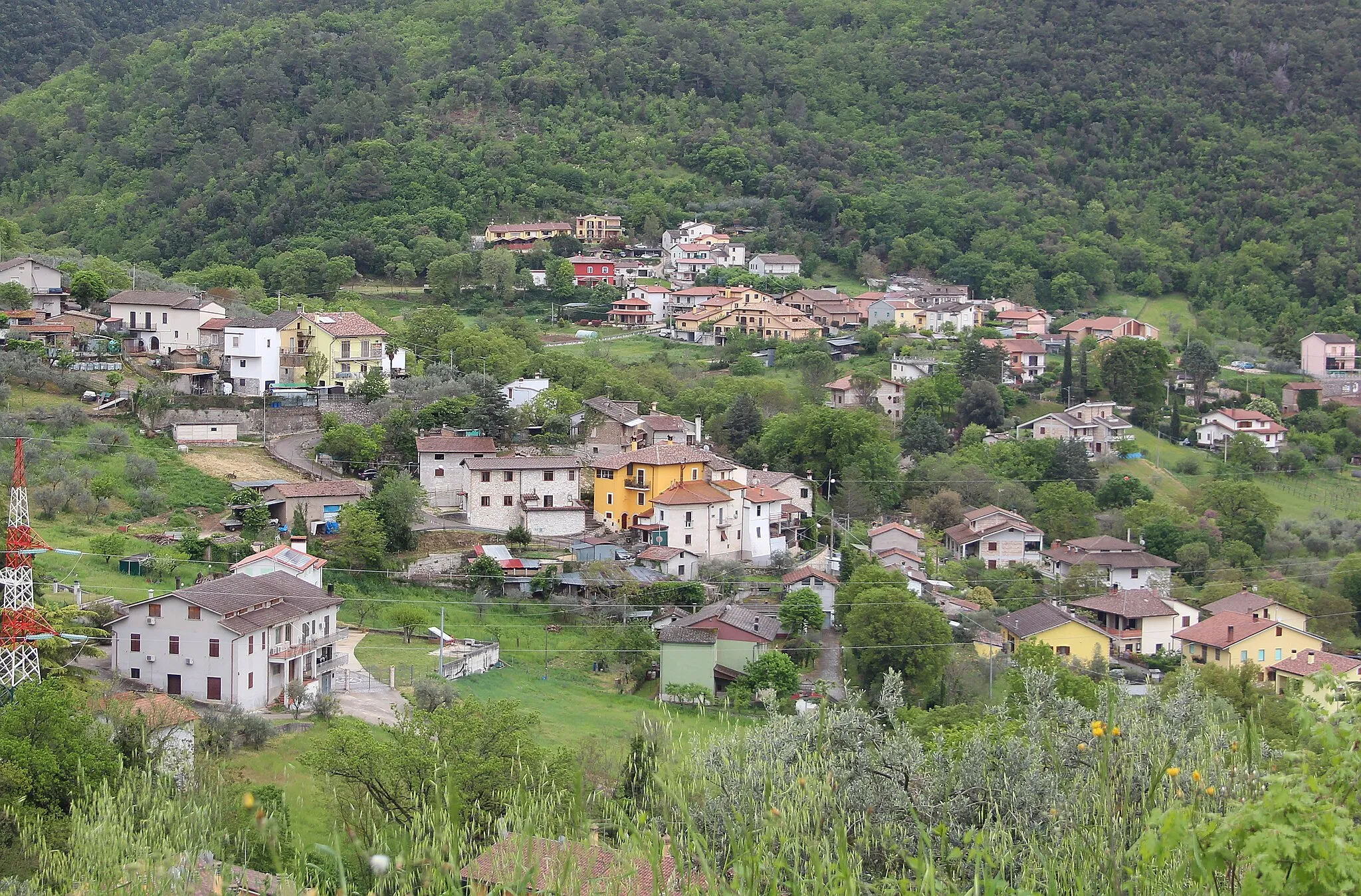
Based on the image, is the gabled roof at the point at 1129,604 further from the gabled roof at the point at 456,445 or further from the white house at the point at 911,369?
the white house at the point at 911,369

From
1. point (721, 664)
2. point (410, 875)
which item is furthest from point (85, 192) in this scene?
point (410, 875)

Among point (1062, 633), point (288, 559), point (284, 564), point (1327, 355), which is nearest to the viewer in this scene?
point (284, 564)

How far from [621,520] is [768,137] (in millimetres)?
42898

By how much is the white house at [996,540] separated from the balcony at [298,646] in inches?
582

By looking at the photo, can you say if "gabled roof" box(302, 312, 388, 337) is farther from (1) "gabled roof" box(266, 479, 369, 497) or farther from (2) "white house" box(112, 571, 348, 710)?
(2) "white house" box(112, 571, 348, 710)

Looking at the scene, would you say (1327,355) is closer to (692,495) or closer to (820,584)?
(820,584)

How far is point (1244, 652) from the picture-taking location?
25.2 meters

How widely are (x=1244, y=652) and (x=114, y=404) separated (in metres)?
20.9

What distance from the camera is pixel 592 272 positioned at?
51375mm

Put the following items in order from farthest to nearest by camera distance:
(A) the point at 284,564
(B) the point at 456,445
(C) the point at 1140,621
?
1. (B) the point at 456,445
2. (C) the point at 1140,621
3. (A) the point at 284,564

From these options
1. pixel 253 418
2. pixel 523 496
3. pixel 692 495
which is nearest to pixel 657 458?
pixel 692 495

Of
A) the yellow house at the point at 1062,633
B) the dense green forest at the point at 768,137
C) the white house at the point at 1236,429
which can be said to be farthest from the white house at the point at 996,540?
the dense green forest at the point at 768,137

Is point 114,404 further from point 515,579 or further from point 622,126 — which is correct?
point 622,126

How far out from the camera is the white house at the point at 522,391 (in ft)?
103
